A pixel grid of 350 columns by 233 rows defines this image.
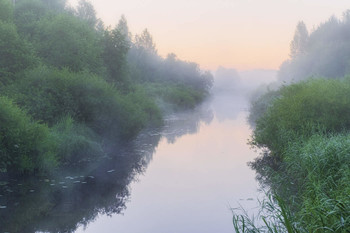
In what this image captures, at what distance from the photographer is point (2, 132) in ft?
51.5

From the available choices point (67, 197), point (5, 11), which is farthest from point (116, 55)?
point (67, 197)

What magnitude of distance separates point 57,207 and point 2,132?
4.60m

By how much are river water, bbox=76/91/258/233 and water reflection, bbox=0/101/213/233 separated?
0.49 metres

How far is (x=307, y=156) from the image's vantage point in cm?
1279

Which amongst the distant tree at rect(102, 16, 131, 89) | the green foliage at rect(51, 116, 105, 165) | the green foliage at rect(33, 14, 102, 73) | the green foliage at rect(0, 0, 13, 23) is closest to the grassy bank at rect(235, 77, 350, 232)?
the green foliage at rect(51, 116, 105, 165)

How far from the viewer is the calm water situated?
1152 centimetres

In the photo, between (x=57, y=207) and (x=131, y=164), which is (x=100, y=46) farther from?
(x=57, y=207)

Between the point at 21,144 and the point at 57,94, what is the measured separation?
7736 millimetres

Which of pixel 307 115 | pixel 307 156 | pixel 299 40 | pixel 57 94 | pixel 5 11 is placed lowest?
pixel 307 156

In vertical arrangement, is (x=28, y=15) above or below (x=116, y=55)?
above

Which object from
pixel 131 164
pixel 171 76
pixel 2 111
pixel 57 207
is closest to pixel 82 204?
pixel 57 207

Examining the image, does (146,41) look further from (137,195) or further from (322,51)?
(137,195)

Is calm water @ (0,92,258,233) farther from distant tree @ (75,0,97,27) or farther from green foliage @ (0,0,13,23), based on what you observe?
Answer: distant tree @ (75,0,97,27)

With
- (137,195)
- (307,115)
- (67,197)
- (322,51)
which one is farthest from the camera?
(322,51)
